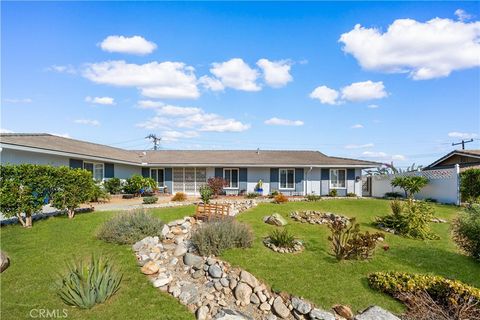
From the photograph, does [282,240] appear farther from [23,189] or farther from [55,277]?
[23,189]

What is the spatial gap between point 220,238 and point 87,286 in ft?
11.9

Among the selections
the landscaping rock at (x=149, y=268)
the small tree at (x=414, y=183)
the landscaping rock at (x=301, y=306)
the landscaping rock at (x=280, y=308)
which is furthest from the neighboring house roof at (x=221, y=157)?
the landscaping rock at (x=301, y=306)

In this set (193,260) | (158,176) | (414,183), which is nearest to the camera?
(193,260)

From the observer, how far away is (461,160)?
2384 cm

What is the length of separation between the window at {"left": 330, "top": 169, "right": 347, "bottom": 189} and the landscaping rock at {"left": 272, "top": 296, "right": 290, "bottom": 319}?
1931 cm

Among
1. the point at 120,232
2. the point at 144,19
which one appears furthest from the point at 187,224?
the point at 144,19

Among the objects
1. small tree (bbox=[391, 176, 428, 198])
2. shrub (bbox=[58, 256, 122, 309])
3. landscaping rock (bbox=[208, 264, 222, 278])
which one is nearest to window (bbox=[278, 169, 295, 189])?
small tree (bbox=[391, 176, 428, 198])

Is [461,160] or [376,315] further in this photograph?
[461,160]

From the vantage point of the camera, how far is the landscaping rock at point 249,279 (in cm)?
690

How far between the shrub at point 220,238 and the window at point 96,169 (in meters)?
13.8

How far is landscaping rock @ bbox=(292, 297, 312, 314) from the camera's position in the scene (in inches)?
242

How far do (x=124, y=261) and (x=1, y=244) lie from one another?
4.32 metres

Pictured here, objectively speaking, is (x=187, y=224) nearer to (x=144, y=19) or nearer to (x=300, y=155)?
(x=144, y=19)

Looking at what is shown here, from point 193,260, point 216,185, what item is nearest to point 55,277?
point 193,260
